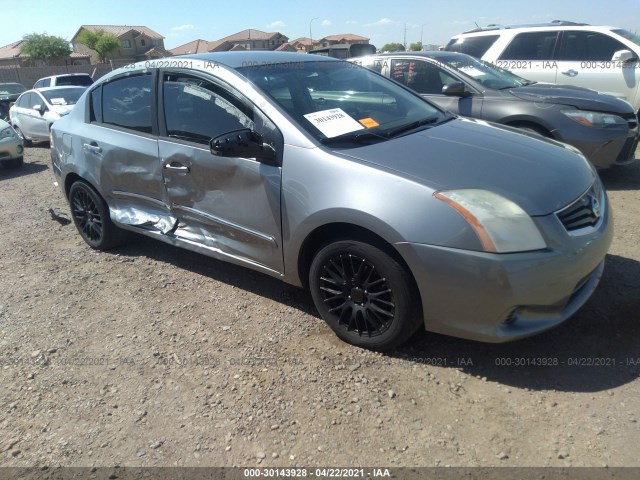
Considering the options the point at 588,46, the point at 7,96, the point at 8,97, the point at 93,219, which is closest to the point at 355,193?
the point at 93,219

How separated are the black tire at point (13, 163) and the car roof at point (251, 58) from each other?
698cm

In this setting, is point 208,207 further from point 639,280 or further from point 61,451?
point 639,280

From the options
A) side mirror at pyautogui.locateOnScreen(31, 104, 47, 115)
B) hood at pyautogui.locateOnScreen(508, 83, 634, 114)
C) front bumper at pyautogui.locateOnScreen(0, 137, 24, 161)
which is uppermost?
hood at pyautogui.locateOnScreen(508, 83, 634, 114)

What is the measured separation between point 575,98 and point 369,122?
358cm

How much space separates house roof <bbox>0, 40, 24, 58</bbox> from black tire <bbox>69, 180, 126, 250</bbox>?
71.5m

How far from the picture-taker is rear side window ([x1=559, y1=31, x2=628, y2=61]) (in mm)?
7629

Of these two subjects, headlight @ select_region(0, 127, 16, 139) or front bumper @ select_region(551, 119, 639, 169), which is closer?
front bumper @ select_region(551, 119, 639, 169)

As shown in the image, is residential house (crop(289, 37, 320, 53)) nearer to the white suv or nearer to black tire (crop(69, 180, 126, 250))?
the white suv

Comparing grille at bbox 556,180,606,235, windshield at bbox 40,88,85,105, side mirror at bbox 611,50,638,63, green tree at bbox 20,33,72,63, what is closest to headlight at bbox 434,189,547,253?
grille at bbox 556,180,606,235

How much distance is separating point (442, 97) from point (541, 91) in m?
1.18

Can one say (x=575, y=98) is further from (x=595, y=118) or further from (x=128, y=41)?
(x=128, y=41)

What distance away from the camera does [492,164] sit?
267 centimetres

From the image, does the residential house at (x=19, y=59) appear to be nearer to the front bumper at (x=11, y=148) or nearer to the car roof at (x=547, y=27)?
the front bumper at (x=11, y=148)

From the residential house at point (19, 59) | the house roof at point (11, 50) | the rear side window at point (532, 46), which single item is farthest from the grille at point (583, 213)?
the house roof at point (11, 50)
